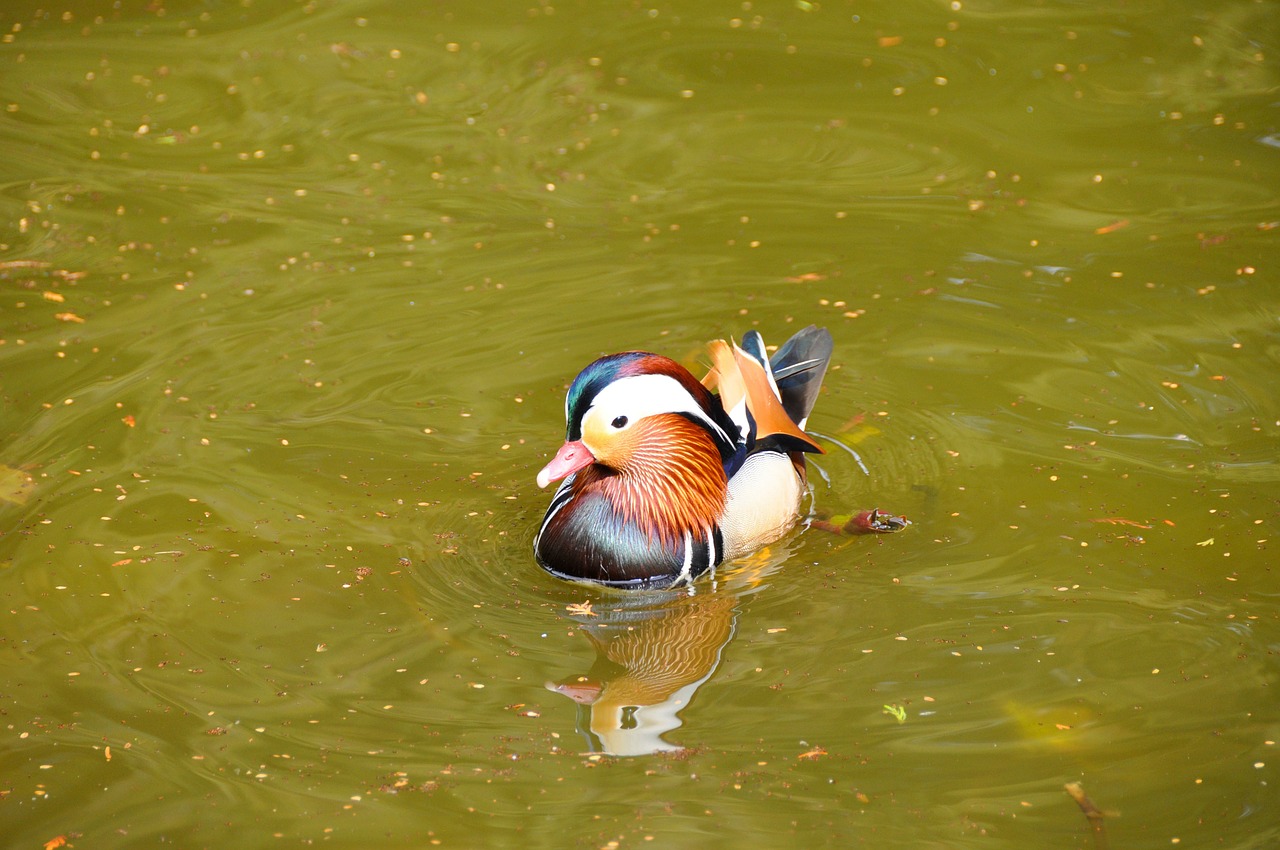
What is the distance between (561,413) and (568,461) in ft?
4.26

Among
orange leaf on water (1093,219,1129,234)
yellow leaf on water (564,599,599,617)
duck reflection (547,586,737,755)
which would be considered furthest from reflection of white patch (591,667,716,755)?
orange leaf on water (1093,219,1129,234)

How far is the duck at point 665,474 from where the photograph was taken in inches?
201

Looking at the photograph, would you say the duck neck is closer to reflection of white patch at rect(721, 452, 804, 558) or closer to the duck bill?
reflection of white patch at rect(721, 452, 804, 558)

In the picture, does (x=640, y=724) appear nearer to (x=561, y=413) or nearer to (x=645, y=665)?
(x=645, y=665)

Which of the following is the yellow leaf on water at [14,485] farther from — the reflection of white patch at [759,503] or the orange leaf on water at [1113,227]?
the orange leaf on water at [1113,227]

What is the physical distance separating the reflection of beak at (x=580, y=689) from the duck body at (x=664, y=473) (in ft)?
1.77

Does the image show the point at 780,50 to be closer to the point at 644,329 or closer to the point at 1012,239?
the point at 1012,239

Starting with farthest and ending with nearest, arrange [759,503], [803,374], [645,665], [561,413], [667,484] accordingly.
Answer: [561,413]
[803,374]
[759,503]
[667,484]
[645,665]

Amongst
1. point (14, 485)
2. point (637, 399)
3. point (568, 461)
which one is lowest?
point (14, 485)

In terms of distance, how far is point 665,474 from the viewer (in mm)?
5301

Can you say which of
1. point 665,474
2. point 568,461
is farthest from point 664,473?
point 568,461

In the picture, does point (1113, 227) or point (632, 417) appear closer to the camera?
point (632, 417)

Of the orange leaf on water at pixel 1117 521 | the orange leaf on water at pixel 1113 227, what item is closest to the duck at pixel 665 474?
the orange leaf on water at pixel 1117 521

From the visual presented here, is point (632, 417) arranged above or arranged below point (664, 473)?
above
